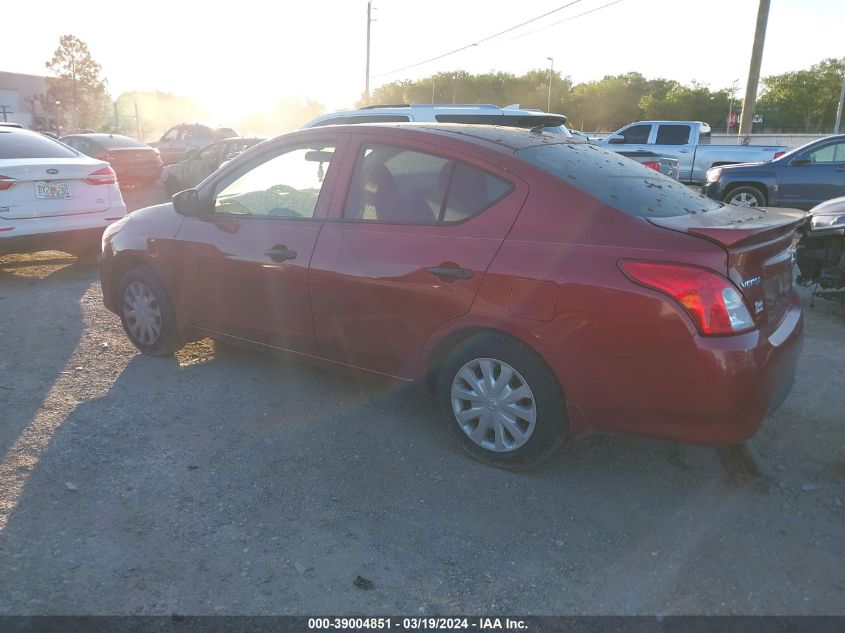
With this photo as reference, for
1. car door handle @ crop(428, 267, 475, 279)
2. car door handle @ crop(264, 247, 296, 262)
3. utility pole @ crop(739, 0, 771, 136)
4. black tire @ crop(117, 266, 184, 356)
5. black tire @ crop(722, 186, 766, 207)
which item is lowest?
black tire @ crop(117, 266, 184, 356)

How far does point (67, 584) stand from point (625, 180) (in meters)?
3.12

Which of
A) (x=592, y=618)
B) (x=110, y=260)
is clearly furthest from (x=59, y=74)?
(x=592, y=618)

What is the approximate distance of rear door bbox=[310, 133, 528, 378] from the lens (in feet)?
10.9

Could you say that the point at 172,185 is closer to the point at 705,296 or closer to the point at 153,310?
the point at 153,310

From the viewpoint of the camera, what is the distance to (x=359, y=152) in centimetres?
389

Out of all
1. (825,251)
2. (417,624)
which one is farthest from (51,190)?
(825,251)

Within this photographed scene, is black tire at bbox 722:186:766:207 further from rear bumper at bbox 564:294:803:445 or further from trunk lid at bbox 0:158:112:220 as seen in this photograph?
trunk lid at bbox 0:158:112:220

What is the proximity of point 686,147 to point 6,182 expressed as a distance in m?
14.5

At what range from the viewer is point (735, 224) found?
3.06 m

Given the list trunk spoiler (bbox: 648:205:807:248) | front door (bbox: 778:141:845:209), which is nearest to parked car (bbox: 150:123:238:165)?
front door (bbox: 778:141:845:209)

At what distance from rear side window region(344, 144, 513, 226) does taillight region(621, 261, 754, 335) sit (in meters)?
0.92

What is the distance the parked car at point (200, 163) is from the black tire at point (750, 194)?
9.87 metres

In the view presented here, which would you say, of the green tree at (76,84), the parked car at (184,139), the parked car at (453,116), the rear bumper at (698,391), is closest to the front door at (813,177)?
the parked car at (453,116)

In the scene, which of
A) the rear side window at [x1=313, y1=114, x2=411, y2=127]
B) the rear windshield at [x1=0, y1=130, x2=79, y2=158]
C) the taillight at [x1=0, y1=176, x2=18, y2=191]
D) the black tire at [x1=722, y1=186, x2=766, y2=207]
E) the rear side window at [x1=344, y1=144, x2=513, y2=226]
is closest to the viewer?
the rear side window at [x1=344, y1=144, x2=513, y2=226]
